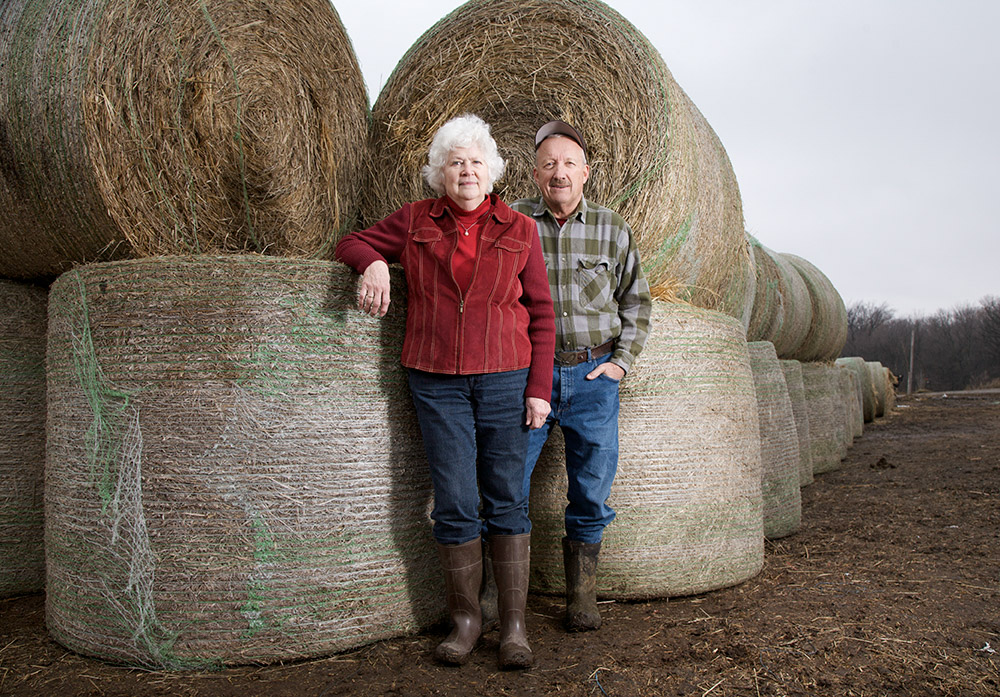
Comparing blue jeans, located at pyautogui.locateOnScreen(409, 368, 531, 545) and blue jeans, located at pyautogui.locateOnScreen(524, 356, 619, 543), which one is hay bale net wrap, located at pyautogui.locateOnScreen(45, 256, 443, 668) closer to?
blue jeans, located at pyautogui.locateOnScreen(409, 368, 531, 545)

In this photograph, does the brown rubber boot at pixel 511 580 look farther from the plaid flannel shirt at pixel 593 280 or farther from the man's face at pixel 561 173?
the man's face at pixel 561 173

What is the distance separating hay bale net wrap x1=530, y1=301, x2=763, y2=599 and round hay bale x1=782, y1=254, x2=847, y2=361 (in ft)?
15.7

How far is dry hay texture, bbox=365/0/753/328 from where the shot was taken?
3295mm

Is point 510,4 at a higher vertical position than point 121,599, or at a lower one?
higher

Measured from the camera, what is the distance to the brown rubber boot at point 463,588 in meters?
2.48

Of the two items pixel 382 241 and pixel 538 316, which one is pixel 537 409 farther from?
pixel 382 241

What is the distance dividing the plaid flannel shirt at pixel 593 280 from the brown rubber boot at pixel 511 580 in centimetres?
70

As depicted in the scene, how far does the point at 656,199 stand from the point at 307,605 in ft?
6.75

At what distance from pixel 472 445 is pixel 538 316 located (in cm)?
47

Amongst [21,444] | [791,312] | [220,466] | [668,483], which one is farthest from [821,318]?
[21,444]

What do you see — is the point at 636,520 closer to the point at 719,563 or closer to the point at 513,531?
the point at 719,563

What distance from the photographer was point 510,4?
3.50m

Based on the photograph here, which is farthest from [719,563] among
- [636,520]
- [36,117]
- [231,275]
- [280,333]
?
[36,117]

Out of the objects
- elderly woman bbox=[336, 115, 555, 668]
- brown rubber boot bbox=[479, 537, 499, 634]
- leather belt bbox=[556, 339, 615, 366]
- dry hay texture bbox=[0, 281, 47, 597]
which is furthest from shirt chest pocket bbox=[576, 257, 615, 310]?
dry hay texture bbox=[0, 281, 47, 597]
